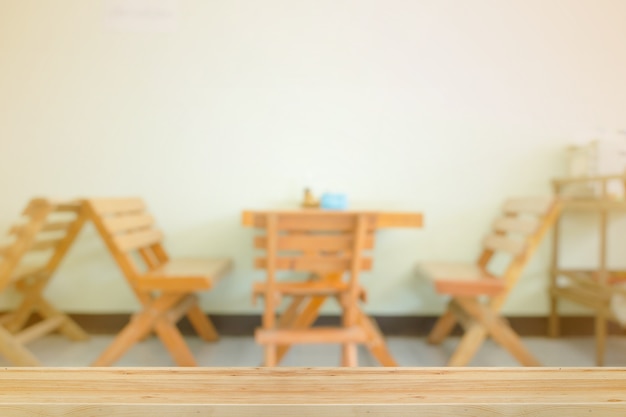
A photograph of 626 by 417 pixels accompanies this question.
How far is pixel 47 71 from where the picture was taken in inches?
85.7

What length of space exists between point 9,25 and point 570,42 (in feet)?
8.72

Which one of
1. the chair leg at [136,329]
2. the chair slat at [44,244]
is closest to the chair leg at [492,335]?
the chair leg at [136,329]

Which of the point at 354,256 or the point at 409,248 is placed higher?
the point at 354,256

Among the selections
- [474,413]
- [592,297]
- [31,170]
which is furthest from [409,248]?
[31,170]

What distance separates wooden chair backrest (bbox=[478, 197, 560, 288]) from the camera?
1714 millimetres

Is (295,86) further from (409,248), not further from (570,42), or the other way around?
(570,42)

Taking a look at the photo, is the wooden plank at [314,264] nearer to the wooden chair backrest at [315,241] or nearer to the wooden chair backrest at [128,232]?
the wooden chair backrest at [315,241]

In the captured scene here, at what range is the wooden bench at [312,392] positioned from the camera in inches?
23.0

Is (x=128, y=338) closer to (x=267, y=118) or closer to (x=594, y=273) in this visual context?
(x=267, y=118)

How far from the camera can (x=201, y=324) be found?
2.14 metres

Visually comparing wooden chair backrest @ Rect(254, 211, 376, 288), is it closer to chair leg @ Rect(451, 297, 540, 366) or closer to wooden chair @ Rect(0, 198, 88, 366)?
chair leg @ Rect(451, 297, 540, 366)

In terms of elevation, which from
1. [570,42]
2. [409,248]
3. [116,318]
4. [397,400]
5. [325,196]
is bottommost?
[116,318]

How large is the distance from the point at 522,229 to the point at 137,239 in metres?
1.58

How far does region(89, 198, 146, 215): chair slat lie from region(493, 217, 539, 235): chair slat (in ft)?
5.41
